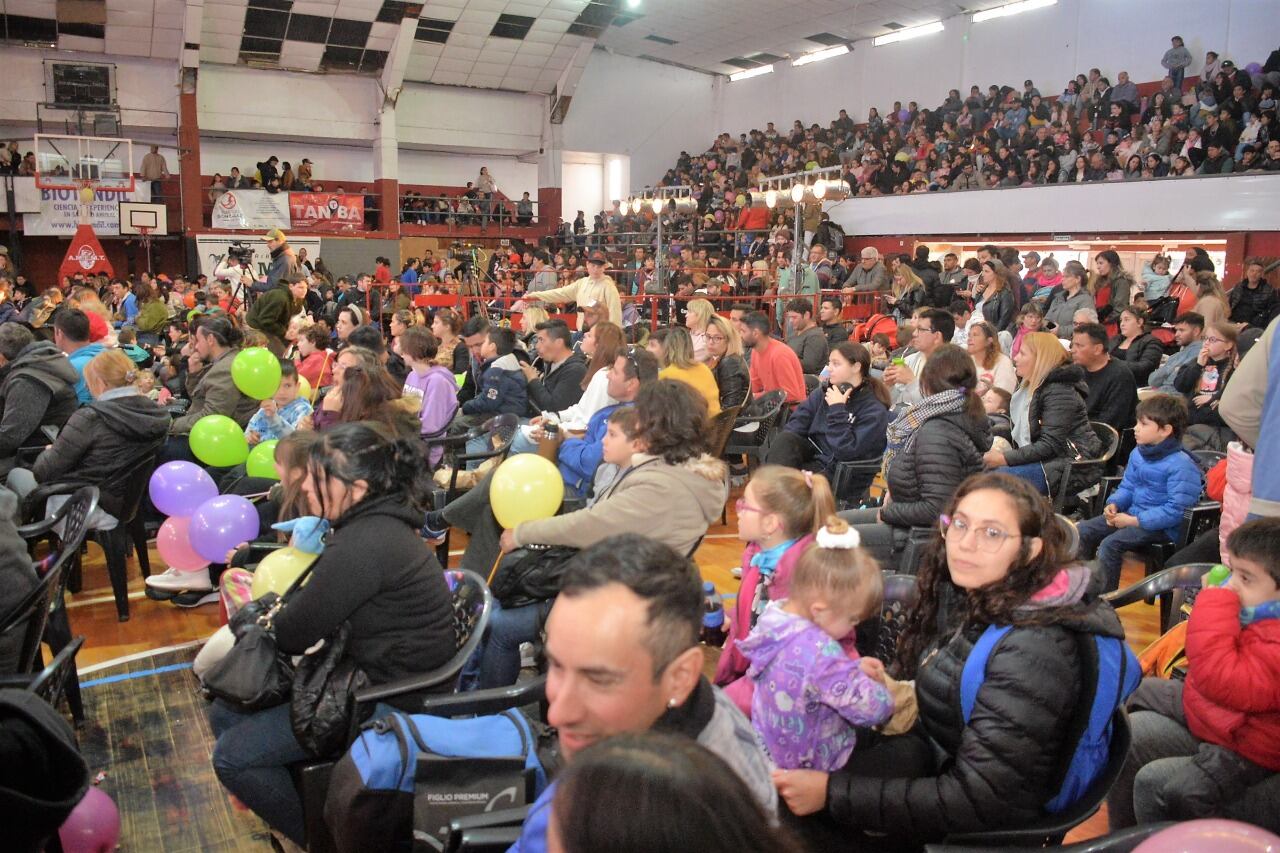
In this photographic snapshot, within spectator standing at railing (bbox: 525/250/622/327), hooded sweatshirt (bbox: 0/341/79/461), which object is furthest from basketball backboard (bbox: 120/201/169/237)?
hooded sweatshirt (bbox: 0/341/79/461)

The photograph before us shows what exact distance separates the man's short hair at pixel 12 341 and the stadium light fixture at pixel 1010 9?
690 inches

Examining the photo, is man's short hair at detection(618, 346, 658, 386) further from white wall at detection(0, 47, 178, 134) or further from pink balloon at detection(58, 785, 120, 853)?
white wall at detection(0, 47, 178, 134)

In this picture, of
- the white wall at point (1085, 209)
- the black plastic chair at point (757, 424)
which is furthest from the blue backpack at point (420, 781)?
the white wall at point (1085, 209)

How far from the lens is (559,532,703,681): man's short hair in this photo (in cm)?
149

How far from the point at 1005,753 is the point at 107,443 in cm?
399

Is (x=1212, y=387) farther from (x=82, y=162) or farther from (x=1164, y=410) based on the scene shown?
(x=82, y=162)

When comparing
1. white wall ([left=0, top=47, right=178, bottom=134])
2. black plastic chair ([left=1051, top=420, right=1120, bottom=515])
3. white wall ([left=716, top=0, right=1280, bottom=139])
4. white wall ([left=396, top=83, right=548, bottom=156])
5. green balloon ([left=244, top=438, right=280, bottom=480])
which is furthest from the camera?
white wall ([left=396, top=83, right=548, bottom=156])

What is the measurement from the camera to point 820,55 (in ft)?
71.3

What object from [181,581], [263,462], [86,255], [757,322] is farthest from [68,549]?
[86,255]

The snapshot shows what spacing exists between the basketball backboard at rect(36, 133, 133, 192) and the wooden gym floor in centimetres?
1426

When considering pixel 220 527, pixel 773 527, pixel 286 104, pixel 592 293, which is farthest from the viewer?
pixel 286 104

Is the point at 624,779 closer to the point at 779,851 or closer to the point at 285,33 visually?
the point at 779,851

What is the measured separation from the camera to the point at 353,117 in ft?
64.4

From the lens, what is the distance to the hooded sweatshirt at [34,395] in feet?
14.9
